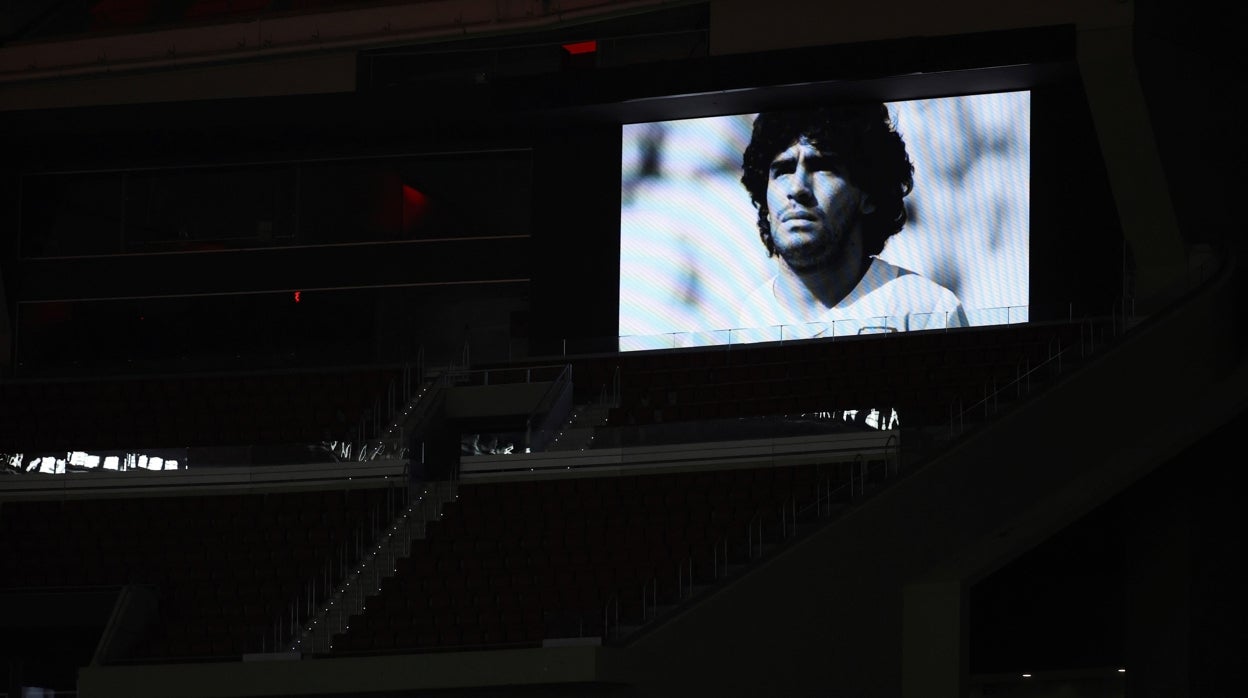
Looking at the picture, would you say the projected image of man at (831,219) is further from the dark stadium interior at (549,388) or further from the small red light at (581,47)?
the small red light at (581,47)

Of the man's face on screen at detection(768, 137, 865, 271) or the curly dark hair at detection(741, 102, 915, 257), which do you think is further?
the man's face on screen at detection(768, 137, 865, 271)

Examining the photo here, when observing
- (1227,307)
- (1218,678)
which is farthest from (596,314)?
(1218,678)

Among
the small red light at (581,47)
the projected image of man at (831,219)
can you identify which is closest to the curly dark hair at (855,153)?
the projected image of man at (831,219)

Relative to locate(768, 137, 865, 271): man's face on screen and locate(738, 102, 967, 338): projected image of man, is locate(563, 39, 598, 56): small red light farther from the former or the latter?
locate(768, 137, 865, 271): man's face on screen

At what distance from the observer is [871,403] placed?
1836cm

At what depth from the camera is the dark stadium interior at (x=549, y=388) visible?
49.7 ft

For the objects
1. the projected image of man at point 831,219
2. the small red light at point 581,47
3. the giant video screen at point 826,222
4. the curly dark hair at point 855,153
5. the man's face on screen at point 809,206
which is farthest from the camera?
the small red light at point 581,47

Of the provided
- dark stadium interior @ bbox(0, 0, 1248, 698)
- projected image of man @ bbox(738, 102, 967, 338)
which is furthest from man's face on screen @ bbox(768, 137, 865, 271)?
dark stadium interior @ bbox(0, 0, 1248, 698)

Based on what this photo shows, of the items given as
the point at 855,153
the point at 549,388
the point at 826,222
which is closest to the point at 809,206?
the point at 826,222

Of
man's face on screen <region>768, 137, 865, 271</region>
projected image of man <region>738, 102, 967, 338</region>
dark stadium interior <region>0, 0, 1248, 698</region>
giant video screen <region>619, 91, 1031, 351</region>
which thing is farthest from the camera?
man's face on screen <region>768, 137, 865, 271</region>

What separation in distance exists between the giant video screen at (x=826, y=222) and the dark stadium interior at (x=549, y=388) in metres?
0.28

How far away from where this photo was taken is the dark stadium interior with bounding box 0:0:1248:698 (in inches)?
597

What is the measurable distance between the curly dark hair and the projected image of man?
0.04 feet

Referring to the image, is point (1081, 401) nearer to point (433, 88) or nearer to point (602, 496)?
point (602, 496)
